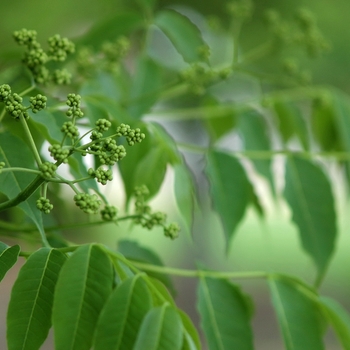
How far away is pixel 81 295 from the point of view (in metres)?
0.75

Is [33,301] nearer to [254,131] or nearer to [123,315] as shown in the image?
[123,315]

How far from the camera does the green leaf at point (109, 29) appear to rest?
1.29 meters

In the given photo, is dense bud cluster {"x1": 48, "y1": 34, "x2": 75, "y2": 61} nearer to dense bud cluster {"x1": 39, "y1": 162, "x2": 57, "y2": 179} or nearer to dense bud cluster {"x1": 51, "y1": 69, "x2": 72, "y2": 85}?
dense bud cluster {"x1": 51, "y1": 69, "x2": 72, "y2": 85}

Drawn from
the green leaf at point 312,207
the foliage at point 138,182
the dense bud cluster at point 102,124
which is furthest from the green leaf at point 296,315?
the dense bud cluster at point 102,124

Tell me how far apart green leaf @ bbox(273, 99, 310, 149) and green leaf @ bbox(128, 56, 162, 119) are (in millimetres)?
332

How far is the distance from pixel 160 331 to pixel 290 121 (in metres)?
0.84

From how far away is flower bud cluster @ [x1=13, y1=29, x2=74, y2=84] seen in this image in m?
0.86

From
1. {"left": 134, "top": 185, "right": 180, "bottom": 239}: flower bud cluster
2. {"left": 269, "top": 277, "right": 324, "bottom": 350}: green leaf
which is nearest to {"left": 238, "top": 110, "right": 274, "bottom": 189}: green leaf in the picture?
{"left": 269, "top": 277, "right": 324, "bottom": 350}: green leaf

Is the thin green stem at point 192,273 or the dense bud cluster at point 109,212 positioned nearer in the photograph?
the dense bud cluster at point 109,212

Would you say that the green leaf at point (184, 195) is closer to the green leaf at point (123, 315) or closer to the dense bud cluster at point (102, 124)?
the green leaf at point (123, 315)

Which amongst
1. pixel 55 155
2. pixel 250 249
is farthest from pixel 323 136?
pixel 250 249

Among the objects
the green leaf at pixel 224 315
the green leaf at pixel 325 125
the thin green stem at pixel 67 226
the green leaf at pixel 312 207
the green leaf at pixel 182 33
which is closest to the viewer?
the thin green stem at pixel 67 226

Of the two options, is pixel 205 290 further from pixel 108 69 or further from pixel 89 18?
pixel 89 18

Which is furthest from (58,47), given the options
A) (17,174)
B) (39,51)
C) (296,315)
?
(296,315)
